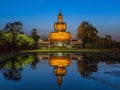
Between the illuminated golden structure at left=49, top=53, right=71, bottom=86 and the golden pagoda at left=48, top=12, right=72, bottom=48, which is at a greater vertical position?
the golden pagoda at left=48, top=12, right=72, bottom=48

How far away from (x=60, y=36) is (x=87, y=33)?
17.1m

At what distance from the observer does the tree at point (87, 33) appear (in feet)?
348

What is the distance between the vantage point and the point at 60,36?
12144 cm

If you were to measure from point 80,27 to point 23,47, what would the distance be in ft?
115

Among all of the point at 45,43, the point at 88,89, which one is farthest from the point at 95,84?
the point at 45,43

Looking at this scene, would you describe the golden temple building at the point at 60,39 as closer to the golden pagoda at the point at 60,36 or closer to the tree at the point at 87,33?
the golden pagoda at the point at 60,36

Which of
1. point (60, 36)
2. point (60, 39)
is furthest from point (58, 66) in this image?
point (60, 36)

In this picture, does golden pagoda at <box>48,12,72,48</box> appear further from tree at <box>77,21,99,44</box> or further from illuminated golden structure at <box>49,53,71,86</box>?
illuminated golden structure at <box>49,53,71,86</box>

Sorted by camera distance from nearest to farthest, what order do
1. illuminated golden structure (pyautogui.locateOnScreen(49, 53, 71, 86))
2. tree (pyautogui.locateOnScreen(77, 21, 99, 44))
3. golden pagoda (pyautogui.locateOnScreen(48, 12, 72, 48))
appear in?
illuminated golden structure (pyautogui.locateOnScreen(49, 53, 71, 86)) < tree (pyautogui.locateOnScreen(77, 21, 99, 44)) < golden pagoda (pyautogui.locateOnScreen(48, 12, 72, 48))

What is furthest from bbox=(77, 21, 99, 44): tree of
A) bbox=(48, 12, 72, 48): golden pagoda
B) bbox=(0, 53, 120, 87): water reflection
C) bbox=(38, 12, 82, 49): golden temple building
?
bbox=(0, 53, 120, 87): water reflection

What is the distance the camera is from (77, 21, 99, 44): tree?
10600 centimetres

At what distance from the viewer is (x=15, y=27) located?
8119 cm

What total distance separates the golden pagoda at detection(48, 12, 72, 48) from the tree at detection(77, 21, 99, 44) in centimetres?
670

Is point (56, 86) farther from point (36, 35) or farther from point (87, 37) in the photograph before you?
point (36, 35)
